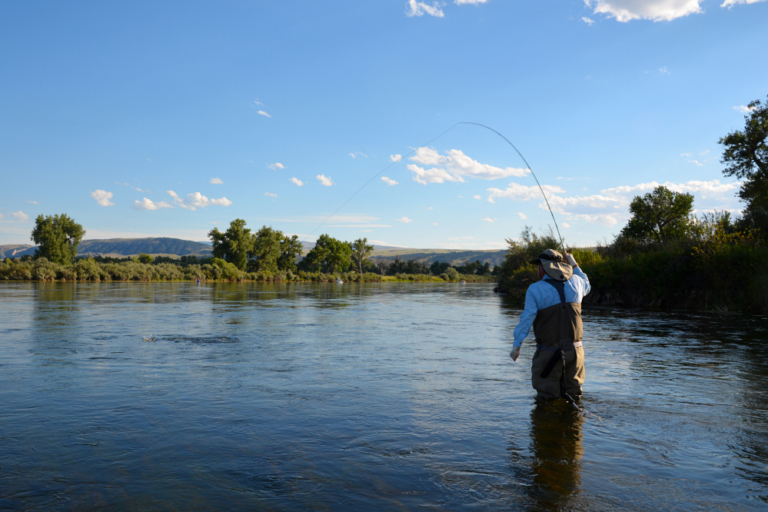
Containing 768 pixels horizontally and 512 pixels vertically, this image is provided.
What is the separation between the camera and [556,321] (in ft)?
20.9

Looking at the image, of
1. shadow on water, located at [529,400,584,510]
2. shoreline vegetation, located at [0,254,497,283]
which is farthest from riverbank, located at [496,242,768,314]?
shoreline vegetation, located at [0,254,497,283]

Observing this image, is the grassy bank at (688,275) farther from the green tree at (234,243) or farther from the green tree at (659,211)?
the green tree at (234,243)

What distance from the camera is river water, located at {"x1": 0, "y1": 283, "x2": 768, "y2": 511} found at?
14.3 ft

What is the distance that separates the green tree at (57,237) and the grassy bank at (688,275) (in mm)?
80381

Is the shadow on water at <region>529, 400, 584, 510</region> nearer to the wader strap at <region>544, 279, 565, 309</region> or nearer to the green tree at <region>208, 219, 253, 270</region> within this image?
the wader strap at <region>544, 279, 565, 309</region>

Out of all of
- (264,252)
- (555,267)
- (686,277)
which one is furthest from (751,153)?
(264,252)

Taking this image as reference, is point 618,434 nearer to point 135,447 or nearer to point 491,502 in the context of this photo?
point 491,502

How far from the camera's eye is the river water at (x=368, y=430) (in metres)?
4.37

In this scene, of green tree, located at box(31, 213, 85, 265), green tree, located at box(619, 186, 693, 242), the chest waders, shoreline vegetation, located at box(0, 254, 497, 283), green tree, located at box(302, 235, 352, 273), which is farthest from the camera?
green tree, located at box(302, 235, 352, 273)

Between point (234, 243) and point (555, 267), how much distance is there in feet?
316

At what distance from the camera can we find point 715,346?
13.4m

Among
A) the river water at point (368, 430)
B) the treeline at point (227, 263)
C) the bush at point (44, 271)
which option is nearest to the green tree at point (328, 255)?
the treeline at point (227, 263)

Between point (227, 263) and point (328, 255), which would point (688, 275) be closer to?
point (227, 263)

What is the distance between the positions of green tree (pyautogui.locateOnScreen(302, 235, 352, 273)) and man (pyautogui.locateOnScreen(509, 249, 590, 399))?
384 feet
